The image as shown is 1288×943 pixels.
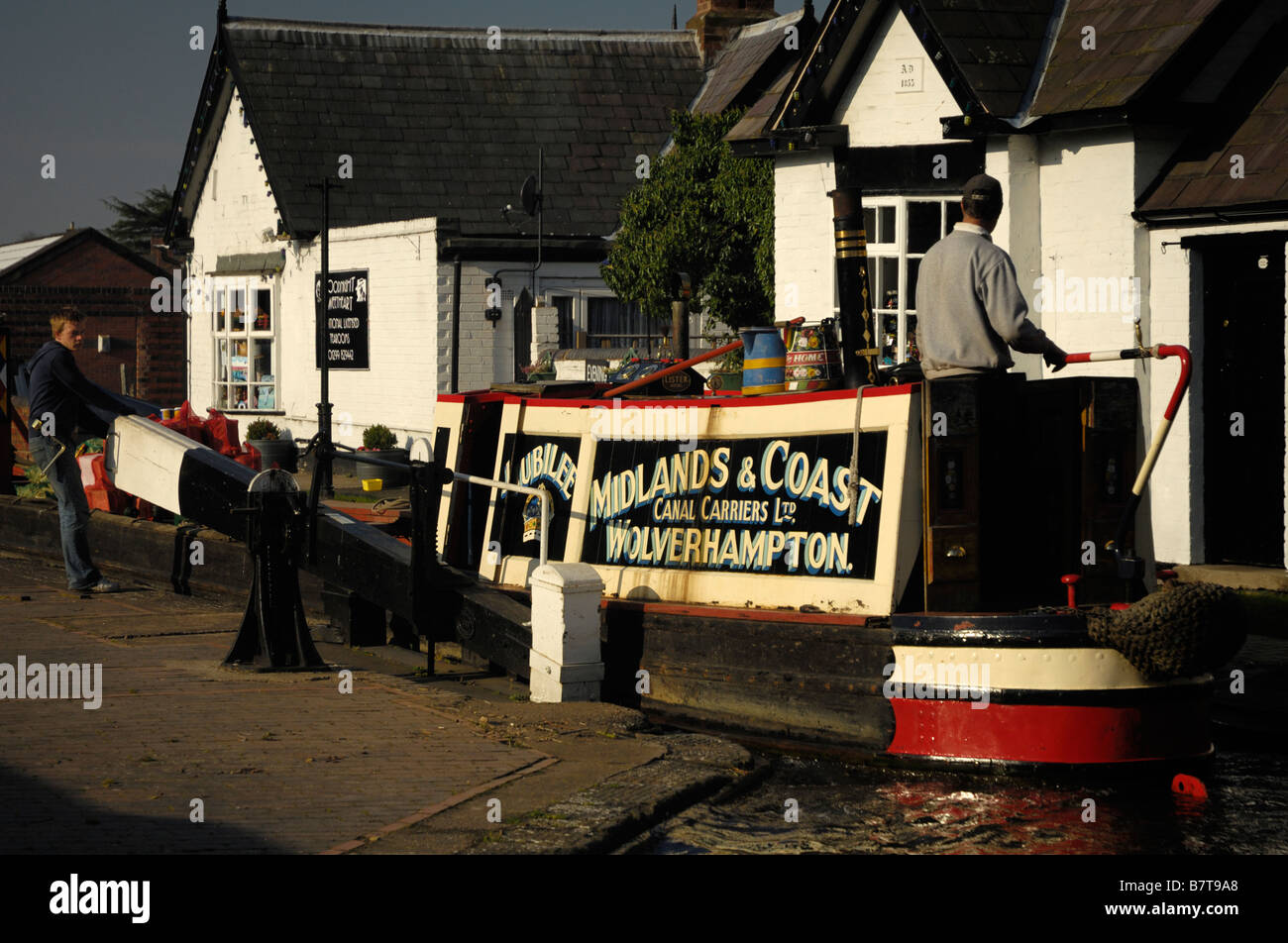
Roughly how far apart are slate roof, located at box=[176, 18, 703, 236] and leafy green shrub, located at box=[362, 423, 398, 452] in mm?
3557

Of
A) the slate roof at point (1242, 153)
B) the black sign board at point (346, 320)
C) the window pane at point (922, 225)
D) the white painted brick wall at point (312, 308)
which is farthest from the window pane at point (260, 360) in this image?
the slate roof at point (1242, 153)

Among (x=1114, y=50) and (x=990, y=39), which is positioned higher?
(x=990, y=39)

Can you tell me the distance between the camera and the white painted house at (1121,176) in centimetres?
1234

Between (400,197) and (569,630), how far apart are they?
1769 centimetres

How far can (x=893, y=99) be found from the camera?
14945mm

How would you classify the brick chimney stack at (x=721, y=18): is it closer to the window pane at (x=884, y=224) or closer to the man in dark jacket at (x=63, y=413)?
the window pane at (x=884, y=224)

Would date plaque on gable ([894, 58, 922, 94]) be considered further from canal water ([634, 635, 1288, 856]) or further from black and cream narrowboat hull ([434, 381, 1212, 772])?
canal water ([634, 635, 1288, 856])

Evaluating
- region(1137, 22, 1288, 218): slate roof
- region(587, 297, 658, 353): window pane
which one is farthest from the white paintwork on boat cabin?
region(587, 297, 658, 353): window pane

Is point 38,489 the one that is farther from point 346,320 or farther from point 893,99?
point 346,320

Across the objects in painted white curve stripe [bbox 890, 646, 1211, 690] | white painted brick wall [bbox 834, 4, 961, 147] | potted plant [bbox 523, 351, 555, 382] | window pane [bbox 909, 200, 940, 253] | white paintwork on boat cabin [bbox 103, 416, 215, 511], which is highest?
white painted brick wall [bbox 834, 4, 961, 147]

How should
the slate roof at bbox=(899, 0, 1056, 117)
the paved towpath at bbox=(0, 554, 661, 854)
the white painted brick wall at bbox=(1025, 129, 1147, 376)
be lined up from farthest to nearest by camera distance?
the slate roof at bbox=(899, 0, 1056, 117) → the white painted brick wall at bbox=(1025, 129, 1147, 376) → the paved towpath at bbox=(0, 554, 661, 854)

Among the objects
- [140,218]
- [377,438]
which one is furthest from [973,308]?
[140,218]

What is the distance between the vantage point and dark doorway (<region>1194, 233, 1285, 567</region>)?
39.9 ft

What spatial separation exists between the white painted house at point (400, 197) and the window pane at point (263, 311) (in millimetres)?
36
